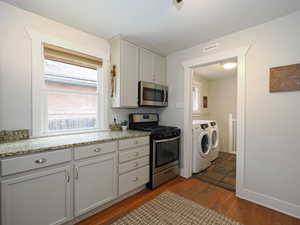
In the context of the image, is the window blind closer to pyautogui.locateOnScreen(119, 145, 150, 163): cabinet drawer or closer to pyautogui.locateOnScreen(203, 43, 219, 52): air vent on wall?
pyautogui.locateOnScreen(119, 145, 150, 163): cabinet drawer

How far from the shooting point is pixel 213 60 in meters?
2.28

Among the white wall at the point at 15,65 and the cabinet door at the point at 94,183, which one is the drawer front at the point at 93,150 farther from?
the white wall at the point at 15,65

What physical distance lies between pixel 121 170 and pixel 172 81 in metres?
1.92

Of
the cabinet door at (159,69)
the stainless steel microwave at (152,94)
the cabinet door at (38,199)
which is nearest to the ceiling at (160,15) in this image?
the cabinet door at (159,69)

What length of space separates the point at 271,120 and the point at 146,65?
2.05 metres

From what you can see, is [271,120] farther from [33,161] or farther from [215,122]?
[33,161]

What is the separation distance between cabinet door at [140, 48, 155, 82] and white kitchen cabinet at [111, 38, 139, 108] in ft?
0.40

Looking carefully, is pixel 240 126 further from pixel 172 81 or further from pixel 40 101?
pixel 40 101

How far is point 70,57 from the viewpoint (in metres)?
2.01

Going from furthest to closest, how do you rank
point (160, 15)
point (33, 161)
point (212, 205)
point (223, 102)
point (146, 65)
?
point (223, 102) < point (146, 65) < point (212, 205) < point (160, 15) < point (33, 161)

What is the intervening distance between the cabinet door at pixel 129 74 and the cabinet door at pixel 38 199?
4.26 feet

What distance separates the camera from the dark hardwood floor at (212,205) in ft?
5.23

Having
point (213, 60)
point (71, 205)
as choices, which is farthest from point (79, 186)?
point (213, 60)

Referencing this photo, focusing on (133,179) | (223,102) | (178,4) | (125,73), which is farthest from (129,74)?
(223,102)
